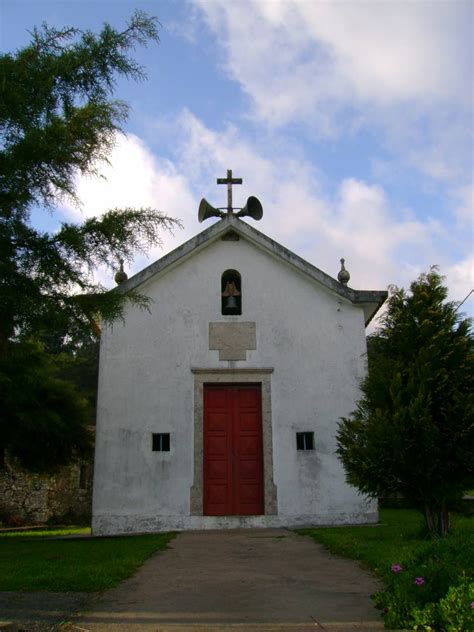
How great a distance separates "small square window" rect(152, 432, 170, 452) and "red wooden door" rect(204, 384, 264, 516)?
0.81 meters

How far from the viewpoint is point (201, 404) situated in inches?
518

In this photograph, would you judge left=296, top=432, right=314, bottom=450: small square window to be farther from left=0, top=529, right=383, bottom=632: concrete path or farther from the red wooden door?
left=0, top=529, right=383, bottom=632: concrete path

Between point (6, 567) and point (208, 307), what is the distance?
25.0ft

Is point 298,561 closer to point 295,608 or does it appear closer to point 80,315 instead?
point 295,608

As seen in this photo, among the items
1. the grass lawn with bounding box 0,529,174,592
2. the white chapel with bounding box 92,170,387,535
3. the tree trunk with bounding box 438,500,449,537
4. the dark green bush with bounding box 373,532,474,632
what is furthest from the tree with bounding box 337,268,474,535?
the white chapel with bounding box 92,170,387,535

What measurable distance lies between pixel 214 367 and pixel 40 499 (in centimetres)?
1055

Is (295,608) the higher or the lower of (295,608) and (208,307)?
the lower

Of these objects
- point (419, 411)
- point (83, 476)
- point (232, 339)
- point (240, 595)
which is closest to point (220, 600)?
point (240, 595)

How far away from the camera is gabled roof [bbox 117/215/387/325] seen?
45.2ft

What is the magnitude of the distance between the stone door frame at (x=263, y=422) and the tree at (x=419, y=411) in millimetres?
3918

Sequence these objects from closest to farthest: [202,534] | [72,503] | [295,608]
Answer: [295,608] < [202,534] < [72,503]

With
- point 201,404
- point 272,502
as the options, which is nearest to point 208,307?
point 201,404

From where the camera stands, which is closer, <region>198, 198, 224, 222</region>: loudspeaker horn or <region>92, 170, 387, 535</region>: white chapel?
<region>92, 170, 387, 535</region>: white chapel

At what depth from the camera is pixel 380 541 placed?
888cm
